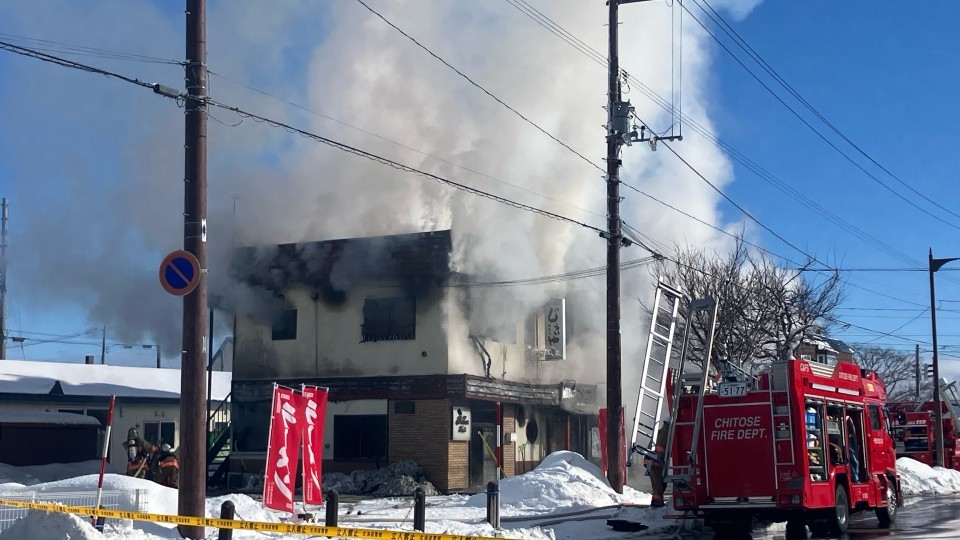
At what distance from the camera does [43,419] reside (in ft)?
88.9

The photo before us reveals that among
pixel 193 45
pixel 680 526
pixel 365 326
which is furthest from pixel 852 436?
pixel 365 326

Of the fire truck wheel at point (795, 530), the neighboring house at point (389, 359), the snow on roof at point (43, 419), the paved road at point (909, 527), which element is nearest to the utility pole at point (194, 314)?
the paved road at point (909, 527)

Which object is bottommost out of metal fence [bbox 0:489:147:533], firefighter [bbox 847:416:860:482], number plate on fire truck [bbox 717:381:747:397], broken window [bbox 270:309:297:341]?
metal fence [bbox 0:489:147:533]

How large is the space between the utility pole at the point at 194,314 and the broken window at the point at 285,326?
17.0 meters

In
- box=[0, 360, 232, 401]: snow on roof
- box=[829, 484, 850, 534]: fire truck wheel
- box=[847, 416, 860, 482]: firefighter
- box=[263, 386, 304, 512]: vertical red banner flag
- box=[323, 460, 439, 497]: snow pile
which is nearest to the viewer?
box=[263, 386, 304, 512]: vertical red banner flag

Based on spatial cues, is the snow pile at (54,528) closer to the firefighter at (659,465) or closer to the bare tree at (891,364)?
the firefighter at (659,465)

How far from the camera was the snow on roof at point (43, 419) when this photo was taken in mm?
25958

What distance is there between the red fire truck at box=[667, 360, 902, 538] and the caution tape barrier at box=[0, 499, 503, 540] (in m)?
4.94

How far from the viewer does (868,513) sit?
1995cm

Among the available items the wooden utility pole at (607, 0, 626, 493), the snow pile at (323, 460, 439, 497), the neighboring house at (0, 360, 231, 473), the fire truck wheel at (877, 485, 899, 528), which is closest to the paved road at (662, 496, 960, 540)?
the fire truck wheel at (877, 485, 899, 528)

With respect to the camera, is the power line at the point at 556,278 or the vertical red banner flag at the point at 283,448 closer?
the vertical red banner flag at the point at 283,448

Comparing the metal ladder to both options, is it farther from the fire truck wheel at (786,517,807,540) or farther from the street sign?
the street sign

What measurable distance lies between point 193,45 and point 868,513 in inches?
601

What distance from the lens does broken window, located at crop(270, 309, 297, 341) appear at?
29000 mm
